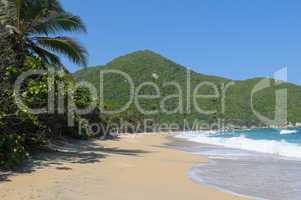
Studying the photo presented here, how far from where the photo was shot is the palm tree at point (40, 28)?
1323cm

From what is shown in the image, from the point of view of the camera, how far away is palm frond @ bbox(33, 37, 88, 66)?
1537cm

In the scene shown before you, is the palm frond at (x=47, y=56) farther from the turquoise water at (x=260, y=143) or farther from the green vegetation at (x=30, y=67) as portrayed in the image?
the turquoise water at (x=260, y=143)

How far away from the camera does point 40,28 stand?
1489 centimetres

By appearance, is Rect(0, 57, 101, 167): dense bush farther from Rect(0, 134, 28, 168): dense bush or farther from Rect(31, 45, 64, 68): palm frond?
Rect(31, 45, 64, 68): palm frond

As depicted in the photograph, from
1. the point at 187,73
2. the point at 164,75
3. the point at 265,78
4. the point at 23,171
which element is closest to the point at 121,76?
the point at 164,75

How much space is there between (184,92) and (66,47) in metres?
73.7

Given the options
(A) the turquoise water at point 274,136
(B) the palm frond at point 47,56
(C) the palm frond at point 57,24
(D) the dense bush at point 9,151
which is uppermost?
(C) the palm frond at point 57,24

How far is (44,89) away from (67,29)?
14.8ft

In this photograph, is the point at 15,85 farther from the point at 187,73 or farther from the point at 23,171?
the point at 187,73

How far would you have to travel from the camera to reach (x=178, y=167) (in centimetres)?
1274

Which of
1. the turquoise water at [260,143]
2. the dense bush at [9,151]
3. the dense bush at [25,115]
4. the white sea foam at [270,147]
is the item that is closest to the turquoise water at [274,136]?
the turquoise water at [260,143]

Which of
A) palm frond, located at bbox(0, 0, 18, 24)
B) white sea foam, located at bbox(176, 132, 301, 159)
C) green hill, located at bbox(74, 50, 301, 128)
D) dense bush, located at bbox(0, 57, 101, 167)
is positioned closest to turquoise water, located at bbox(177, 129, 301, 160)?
white sea foam, located at bbox(176, 132, 301, 159)

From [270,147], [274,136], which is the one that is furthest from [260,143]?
[274,136]

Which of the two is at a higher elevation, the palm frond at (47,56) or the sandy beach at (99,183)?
the palm frond at (47,56)
